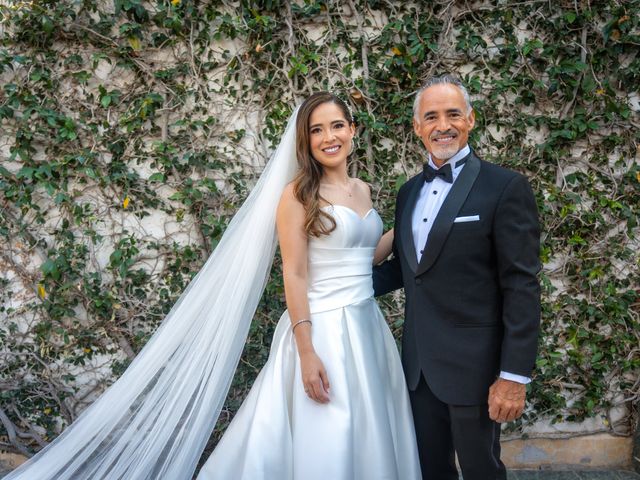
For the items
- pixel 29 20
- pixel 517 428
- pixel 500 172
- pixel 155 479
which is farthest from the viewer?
pixel 517 428

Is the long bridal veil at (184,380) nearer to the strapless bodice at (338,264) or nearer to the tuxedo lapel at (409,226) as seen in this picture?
the strapless bodice at (338,264)

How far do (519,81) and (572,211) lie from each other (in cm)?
93

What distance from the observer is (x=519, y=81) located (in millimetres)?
3373

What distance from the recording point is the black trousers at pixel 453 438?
2.00 metres

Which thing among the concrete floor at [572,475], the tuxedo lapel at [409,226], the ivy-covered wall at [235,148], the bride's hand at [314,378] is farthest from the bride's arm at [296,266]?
the concrete floor at [572,475]

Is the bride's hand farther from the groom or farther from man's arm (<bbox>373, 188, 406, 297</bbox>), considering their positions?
man's arm (<bbox>373, 188, 406, 297</bbox>)

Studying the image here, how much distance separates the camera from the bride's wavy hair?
216 centimetres

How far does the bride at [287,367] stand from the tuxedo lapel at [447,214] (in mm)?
373

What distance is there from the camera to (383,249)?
2.60m

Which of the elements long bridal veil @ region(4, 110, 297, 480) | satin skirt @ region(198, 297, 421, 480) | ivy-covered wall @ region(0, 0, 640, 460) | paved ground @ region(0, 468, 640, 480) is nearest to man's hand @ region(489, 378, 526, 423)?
satin skirt @ region(198, 297, 421, 480)

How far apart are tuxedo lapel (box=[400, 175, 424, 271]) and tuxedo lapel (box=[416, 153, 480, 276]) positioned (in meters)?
0.07

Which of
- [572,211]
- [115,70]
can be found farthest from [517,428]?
[115,70]

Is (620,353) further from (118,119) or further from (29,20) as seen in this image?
(29,20)

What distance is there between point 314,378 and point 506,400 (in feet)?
2.39
